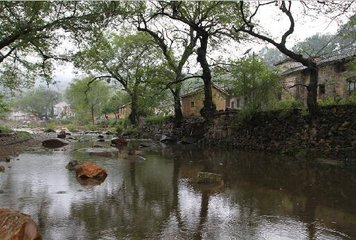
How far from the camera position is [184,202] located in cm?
938

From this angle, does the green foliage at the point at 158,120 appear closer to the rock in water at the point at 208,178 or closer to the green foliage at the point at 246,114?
the green foliage at the point at 246,114

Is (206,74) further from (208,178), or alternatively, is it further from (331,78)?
(208,178)

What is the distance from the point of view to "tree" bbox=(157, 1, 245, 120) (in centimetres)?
2634

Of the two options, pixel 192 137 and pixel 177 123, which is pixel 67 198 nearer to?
pixel 192 137

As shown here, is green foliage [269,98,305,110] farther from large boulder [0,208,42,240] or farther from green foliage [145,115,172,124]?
green foliage [145,115,172,124]

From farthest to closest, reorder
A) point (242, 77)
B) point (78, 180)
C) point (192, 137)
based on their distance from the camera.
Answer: point (192, 137)
point (242, 77)
point (78, 180)

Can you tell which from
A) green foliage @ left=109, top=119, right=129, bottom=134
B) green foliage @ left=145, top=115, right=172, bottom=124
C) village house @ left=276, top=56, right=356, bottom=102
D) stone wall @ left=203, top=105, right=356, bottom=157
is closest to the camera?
stone wall @ left=203, top=105, right=356, bottom=157

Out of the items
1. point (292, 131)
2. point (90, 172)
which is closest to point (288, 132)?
point (292, 131)

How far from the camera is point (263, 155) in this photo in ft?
68.2

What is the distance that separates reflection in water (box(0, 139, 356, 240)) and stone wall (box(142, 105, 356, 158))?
8.28 ft

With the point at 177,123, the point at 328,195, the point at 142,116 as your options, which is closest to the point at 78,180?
the point at 328,195

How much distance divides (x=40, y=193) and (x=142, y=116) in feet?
138

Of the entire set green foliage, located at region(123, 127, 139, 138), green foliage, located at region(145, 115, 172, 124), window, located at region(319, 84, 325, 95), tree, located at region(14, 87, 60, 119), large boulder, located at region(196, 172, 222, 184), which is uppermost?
tree, located at region(14, 87, 60, 119)

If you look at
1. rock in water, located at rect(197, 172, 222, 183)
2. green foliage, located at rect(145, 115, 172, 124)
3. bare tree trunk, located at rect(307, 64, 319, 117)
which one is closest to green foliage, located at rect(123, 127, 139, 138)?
green foliage, located at rect(145, 115, 172, 124)
